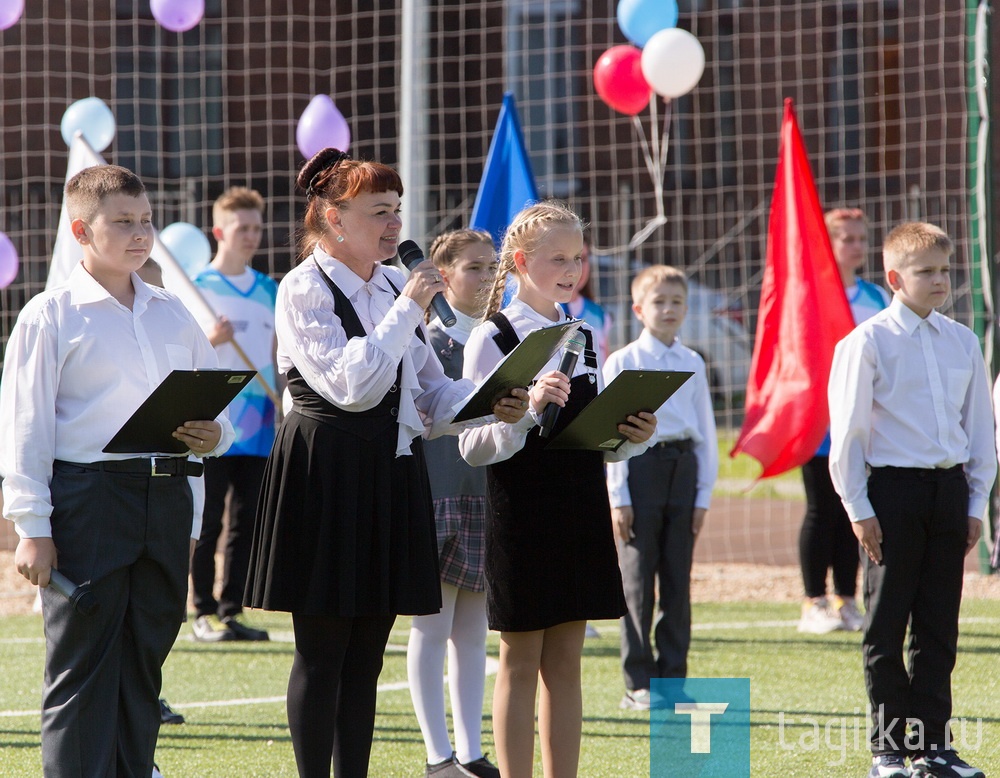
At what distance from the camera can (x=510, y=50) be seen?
15156mm

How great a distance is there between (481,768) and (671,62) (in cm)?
487

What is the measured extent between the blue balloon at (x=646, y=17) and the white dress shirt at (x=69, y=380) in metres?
5.59

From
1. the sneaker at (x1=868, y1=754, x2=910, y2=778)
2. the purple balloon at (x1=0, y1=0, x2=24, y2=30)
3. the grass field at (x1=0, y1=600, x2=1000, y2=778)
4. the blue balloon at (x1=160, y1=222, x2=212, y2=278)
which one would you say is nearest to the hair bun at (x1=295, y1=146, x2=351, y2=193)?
the grass field at (x1=0, y1=600, x2=1000, y2=778)

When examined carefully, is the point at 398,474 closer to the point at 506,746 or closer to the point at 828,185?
the point at 506,746

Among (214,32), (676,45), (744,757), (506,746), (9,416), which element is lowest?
(744,757)

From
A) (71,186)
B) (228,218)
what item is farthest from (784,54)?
(71,186)

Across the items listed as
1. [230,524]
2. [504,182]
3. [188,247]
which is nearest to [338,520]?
[230,524]

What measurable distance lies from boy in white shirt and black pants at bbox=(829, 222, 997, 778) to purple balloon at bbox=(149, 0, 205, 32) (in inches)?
195

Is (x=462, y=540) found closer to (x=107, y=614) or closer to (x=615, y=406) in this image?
(x=615, y=406)

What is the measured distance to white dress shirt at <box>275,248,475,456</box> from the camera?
9.06 ft

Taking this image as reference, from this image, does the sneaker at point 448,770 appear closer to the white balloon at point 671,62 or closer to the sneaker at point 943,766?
the sneaker at point 943,766

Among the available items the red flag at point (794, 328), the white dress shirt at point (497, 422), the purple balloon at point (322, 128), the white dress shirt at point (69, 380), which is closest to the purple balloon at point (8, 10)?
the purple balloon at point (322, 128)

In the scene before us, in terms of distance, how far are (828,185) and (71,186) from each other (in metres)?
14.1

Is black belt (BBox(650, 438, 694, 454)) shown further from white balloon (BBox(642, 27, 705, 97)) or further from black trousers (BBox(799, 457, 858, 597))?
white balloon (BBox(642, 27, 705, 97))
